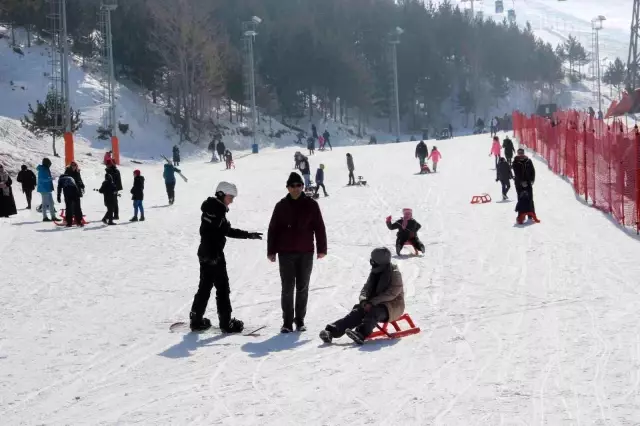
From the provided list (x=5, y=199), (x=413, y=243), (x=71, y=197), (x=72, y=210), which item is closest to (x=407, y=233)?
(x=413, y=243)

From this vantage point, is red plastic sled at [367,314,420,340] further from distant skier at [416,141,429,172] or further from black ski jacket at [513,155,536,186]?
distant skier at [416,141,429,172]

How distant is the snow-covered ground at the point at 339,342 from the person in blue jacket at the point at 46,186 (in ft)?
5.78

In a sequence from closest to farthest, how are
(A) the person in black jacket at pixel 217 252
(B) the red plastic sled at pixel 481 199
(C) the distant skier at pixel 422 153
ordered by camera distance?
1. (A) the person in black jacket at pixel 217 252
2. (B) the red plastic sled at pixel 481 199
3. (C) the distant skier at pixel 422 153

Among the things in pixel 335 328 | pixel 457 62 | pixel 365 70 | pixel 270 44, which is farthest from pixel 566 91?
pixel 335 328

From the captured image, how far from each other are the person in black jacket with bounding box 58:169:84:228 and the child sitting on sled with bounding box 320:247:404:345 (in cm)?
1311

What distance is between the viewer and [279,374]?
760cm

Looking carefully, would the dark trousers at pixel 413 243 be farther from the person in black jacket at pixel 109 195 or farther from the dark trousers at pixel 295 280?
the person in black jacket at pixel 109 195

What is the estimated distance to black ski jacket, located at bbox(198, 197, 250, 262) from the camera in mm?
9195

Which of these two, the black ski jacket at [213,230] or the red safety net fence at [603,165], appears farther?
the red safety net fence at [603,165]

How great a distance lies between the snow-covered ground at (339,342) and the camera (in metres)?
6.57

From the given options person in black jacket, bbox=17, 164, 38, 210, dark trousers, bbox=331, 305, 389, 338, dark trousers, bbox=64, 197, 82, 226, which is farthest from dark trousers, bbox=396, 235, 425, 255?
person in black jacket, bbox=17, 164, 38, 210

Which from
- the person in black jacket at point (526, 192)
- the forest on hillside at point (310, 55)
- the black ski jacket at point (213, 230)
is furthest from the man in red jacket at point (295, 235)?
the forest on hillside at point (310, 55)

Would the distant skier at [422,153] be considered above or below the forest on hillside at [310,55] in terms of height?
below

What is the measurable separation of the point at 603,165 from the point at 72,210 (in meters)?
12.1
